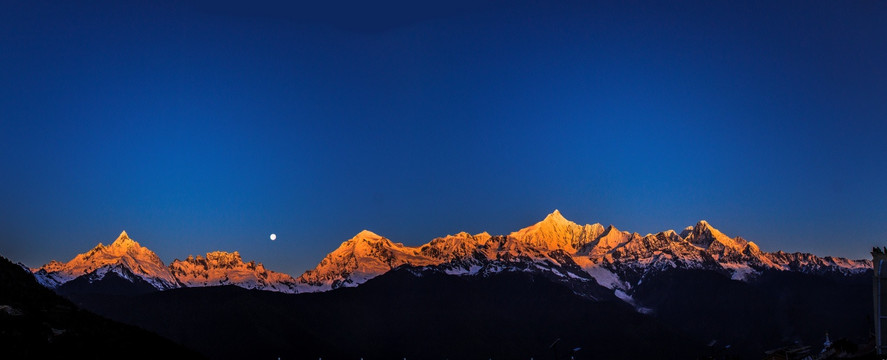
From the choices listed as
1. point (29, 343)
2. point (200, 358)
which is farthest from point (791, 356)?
point (29, 343)

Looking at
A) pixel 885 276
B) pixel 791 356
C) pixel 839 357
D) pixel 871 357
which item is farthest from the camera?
pixel 791 356

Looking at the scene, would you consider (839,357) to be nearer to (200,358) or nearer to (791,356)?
(791,356)

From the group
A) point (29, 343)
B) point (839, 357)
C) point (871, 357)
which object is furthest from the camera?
point (839, 357)

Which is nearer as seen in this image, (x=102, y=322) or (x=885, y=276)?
(x=885, y=276)

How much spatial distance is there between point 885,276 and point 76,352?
61.3m

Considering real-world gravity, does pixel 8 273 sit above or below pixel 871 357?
above

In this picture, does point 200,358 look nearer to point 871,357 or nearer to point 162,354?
point 162,354

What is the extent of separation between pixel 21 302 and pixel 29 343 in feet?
41.2

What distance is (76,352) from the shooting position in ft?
230

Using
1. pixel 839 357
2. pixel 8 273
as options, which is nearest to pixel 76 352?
pixel 8 273

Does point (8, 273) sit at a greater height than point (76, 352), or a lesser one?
greater

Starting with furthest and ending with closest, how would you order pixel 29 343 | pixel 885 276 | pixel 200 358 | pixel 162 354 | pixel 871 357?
pixel 200 358, pixel 162 354, pixel 871 357, pixel 29 343, pixel 885 276

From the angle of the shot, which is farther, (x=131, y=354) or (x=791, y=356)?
(x=791, y=356)

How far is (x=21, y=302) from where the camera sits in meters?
78.8
